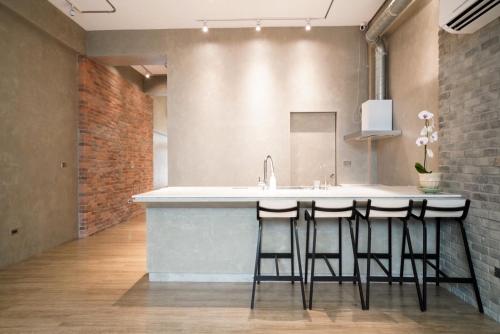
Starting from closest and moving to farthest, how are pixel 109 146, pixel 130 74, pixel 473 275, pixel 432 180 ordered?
pixel 473 275 < pixel 432 180 < pixel 109 146 < pixel 130 74

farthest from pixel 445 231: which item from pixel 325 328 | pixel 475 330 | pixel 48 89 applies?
pixel 48 89

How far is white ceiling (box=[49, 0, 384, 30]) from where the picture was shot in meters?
4.73

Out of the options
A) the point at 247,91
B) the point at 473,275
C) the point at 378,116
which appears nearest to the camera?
the point at 473,275

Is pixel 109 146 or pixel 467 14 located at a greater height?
pixel 467 14

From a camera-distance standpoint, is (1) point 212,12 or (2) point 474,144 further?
(1) point 212,12

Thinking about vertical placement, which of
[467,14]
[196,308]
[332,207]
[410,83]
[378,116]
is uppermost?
[467,14]

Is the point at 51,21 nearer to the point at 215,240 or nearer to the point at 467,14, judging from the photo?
the point at 215,240

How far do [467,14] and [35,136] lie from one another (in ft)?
16.4

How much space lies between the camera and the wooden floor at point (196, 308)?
8.57 feet

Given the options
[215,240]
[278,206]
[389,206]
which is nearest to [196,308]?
[215,240]

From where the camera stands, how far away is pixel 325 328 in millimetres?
2592

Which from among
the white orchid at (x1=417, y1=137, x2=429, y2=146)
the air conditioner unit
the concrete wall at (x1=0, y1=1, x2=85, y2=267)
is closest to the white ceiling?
the concrete wall at (x1=0, y1=1, x2=85, y2=267)

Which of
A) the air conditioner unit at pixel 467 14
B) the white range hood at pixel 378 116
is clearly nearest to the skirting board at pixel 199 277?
the white range hood at pixel 378 116

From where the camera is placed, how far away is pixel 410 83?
4430 millimetres
